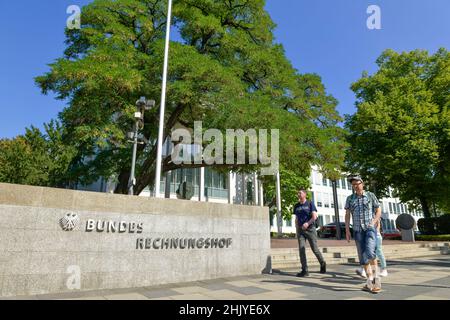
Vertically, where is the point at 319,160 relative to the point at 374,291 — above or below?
above

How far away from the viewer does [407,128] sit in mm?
23641

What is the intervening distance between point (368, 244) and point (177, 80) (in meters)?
10.8

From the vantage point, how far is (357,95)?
29281mm

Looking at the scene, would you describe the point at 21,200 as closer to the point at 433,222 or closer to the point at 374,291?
the point at 374,291

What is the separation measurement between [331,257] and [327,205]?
1749 inches

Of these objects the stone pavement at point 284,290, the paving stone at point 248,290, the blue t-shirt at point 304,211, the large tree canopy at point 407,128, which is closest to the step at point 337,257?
the stone pavement at point 284,290

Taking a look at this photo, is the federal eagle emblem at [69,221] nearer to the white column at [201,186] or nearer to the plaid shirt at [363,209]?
the plaid shirt at [363,209]

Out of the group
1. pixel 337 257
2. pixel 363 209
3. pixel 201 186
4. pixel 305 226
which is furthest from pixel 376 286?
pixel 201 186

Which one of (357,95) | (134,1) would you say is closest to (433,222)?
(357,95)

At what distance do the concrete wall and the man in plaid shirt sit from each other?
3142 millimetres

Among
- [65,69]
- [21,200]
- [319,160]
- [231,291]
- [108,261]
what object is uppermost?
[65,69]

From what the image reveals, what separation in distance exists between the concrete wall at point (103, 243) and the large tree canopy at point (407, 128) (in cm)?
2006

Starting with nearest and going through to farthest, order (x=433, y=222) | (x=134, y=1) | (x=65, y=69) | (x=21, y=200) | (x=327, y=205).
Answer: (x=21, y=200) < (x=65, y=69) < (x=134, y=1) < (x=433, y=222) < (x=327, y=205)

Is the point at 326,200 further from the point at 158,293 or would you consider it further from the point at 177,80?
the point at 158,293
